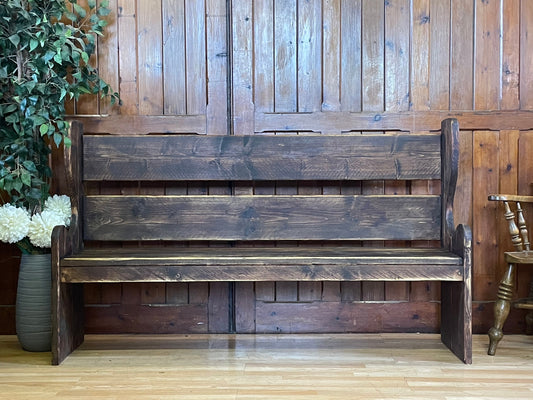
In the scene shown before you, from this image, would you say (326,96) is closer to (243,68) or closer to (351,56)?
(351,56)

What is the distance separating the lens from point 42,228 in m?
2.36

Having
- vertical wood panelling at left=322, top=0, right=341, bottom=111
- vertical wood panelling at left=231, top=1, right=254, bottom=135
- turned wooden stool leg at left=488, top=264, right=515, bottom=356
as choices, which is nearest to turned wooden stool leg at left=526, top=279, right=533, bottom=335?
turned wooden stool leg at left=488, top=264, right=515, bottom=356

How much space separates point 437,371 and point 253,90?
1615 millimetres

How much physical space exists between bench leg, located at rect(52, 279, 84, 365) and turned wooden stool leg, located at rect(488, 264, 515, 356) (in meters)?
1.94

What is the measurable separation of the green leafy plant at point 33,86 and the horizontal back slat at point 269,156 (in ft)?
0.77

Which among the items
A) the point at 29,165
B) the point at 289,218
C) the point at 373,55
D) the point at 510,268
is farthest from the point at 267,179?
the point at 510,268

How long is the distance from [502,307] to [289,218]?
107 centimetres

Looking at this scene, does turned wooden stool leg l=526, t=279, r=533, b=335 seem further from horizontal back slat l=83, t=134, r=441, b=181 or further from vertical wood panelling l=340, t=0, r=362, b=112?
vertical wood panelling l=340, t=0, r=362, b=112

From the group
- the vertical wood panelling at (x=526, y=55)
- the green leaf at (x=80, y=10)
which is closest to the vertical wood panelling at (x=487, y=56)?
the vertical wood panelling at (x=526, y=55)

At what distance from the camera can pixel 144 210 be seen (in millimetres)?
2545

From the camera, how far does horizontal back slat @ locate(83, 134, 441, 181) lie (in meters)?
2.57

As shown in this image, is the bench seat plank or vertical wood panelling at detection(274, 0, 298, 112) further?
vertical wood panelling at detection(274, 0, 298, 112)

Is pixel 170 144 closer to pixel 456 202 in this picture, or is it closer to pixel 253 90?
pixel 253 90

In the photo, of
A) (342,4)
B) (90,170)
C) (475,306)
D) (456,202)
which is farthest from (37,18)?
(475,306)
